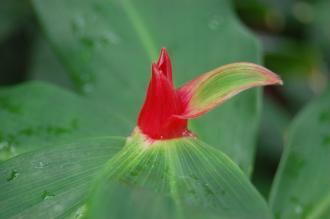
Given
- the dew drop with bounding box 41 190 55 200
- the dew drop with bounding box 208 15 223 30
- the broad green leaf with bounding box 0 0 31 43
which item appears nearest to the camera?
the dew drop with bounding box 41 190 55 200

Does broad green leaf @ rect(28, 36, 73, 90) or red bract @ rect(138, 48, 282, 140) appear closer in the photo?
red bract @ rect(138, 48, 282, 140)

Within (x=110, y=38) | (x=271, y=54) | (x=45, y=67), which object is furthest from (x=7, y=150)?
(x=271, y=54)

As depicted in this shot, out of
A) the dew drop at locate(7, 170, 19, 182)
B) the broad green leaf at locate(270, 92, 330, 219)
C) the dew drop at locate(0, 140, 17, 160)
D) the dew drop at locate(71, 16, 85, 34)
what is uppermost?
the dew drop at locate(71, 16, 85, 34)

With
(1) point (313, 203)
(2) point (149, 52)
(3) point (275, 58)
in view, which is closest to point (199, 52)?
(2) point (149, 52)

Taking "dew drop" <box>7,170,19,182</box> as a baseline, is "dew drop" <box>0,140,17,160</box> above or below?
above

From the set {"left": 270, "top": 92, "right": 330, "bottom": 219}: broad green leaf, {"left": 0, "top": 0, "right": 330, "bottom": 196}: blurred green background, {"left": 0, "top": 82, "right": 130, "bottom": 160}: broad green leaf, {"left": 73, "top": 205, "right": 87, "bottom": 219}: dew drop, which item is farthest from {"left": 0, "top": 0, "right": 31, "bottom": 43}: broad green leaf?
{"left": 73, "top": 205, "right": 87, "bottom": 219}: dew drop

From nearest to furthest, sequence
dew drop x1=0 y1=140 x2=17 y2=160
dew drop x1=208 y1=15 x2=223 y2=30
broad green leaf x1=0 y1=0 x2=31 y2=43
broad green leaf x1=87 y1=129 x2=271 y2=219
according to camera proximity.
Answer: broad green leaf x1=87 y1=129 x2=271 y2=219, dew drop x1=0 y1=140 x2=17 y2=160, dew drop x1=208 y1=15 x2=223 y2=30, broad green leaf x1=0 y1=0 x2=31 y2=43

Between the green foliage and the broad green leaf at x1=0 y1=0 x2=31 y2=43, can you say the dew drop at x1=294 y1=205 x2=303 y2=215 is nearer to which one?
the green foliage

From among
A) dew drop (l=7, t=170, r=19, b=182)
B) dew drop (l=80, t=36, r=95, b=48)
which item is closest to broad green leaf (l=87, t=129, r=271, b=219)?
dew drop (l=7, t=170, r=19, b=182)
